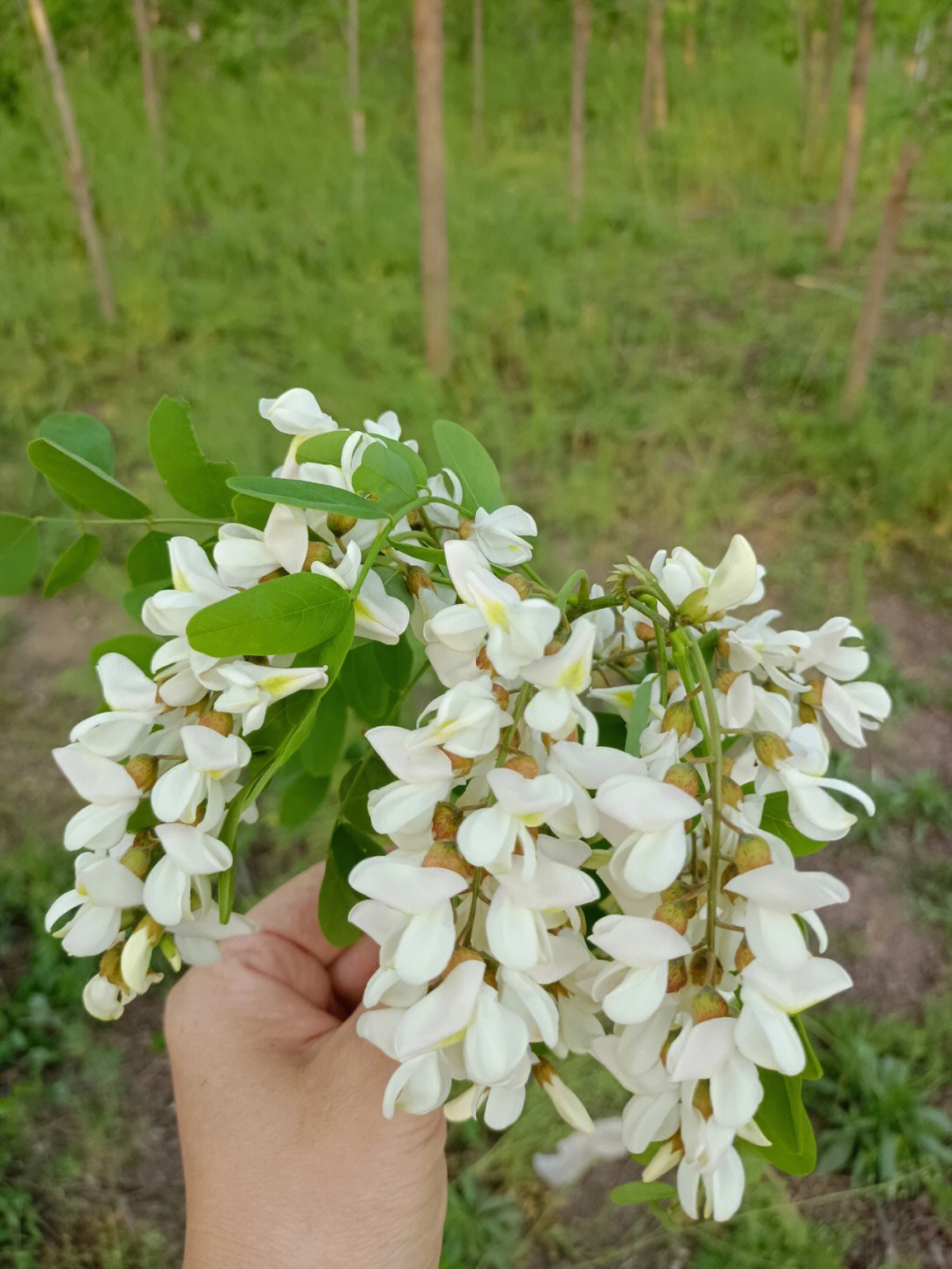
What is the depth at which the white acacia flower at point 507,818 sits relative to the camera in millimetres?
424

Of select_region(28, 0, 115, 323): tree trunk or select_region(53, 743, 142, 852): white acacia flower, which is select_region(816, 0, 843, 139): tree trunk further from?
select_region(53, 743, 142, 852): white acacia flower

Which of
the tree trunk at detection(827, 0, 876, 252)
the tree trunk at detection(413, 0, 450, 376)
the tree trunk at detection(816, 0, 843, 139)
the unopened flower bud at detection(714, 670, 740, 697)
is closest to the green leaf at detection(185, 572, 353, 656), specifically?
the unopened flower bud at detection(714, 670, 740, 697)

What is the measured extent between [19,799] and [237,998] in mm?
1265

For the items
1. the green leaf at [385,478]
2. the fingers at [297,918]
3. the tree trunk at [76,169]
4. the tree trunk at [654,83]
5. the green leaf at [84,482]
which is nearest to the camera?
the green leaf at [385,478]

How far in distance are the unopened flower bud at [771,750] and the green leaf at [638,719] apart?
0.06 metres

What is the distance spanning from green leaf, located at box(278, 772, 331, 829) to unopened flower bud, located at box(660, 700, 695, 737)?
0.42 metres

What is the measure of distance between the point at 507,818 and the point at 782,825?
196 millimetres

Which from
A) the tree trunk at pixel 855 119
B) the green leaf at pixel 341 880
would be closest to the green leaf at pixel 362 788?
the green leaf at pixel 341 880

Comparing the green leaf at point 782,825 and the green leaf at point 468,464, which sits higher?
the green leaf at point 468,464

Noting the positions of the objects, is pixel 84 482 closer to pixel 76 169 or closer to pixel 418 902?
pixel 418 902

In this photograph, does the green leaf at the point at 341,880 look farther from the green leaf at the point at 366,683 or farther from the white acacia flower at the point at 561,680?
the white acacia flower at the point at 561,680

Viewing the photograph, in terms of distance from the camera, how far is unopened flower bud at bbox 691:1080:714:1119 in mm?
444

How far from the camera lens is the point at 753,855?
0.43 meters

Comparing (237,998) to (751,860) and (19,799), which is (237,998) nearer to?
(751,860)
